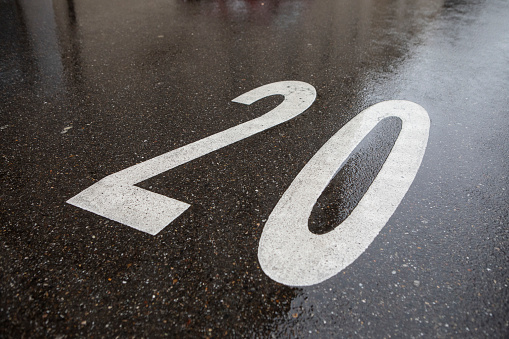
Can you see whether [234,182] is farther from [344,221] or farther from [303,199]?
[344,221]

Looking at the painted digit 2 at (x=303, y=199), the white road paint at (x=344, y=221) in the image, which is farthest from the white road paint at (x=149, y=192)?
the white road paint at (x=344, y=221)

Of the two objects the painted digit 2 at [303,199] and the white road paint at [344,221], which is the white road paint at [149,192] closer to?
the painted digit 2 at [303,199]

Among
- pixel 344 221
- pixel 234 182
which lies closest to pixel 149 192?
pixel 234 182

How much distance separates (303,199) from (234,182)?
0.57 m

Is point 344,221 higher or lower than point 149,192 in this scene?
lower

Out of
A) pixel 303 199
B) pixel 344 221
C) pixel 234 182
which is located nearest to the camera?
pixel 344 221

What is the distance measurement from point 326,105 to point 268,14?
435 cm

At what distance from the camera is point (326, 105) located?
13.9 ft

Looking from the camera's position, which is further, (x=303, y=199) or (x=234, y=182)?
(x=234, y=182)

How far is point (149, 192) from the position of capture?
2928 millimetres

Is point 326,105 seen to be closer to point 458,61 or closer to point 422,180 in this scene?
point 422,180

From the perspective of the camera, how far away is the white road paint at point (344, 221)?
2.31 meters

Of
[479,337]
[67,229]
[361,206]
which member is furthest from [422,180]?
[67,229]

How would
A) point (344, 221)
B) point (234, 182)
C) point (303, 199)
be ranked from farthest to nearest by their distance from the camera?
point (234, 182) → point (303, 199) → point (344, 221)
